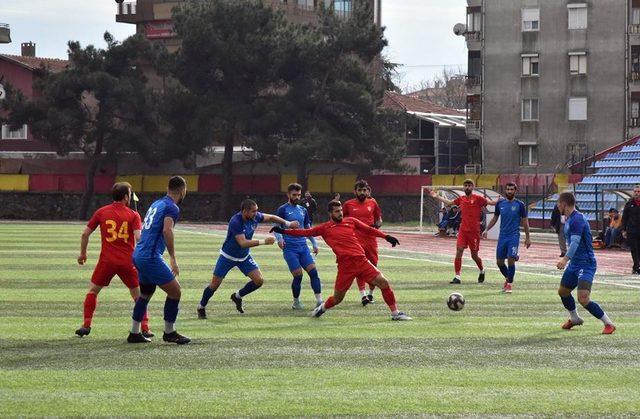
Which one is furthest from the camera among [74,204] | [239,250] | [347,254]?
[74,204]

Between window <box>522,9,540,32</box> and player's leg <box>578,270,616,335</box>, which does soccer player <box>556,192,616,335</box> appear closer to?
player's leg <box>578,270,616,335</box>

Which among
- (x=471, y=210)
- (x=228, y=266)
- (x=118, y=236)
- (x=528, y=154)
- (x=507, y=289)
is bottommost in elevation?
(x=507, y=289)

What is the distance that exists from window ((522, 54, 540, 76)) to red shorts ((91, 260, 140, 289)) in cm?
6427

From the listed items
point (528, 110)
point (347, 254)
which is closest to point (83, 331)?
point (347, 254)

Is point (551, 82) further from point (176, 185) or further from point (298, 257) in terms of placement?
point (176, 185)

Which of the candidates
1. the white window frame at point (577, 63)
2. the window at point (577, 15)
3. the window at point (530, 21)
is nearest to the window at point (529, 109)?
the white window frame at point (577, 63)

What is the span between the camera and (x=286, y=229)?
18.9 meters

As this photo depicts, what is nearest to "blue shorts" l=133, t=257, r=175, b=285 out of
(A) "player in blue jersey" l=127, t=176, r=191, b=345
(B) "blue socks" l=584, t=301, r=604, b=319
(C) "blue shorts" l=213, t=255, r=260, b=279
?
(A) "player in blue jersey" l=127, t=176, r=191, b=345

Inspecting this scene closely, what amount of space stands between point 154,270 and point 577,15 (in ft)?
212

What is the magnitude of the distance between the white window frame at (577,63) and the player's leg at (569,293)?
199 feet

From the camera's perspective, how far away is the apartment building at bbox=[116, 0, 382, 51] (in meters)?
95.4

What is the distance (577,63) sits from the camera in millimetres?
77438

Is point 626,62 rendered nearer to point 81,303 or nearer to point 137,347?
point 81,303

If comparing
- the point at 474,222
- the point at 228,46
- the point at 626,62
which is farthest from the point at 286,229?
the point at 626,62
